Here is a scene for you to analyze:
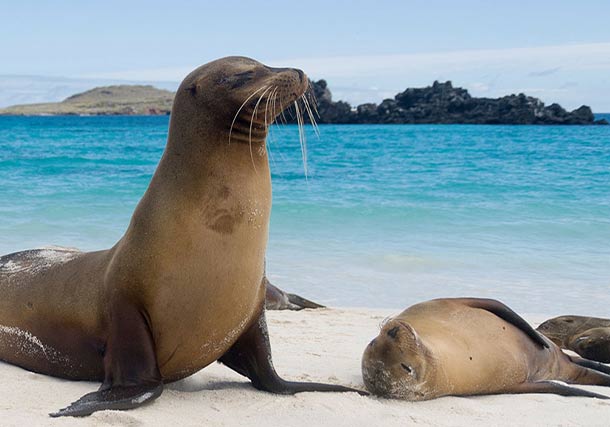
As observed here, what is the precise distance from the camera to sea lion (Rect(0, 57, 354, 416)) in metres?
3.42

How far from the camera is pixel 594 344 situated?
5484 mm

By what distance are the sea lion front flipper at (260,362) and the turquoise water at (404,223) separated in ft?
12.0

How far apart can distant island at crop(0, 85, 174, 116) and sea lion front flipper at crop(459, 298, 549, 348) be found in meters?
95.4

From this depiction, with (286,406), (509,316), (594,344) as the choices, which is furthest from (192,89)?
(594,344)

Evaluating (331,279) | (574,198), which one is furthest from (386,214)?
(331,279)

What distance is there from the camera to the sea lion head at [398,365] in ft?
13.0

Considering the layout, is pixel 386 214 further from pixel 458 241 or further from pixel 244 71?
pixel 244 71

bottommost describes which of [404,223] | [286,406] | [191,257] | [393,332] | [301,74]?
[404,223]

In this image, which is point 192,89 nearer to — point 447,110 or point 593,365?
point 593,365

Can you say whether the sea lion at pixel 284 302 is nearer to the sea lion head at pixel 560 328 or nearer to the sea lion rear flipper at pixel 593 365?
the sea lion head at pixel 560 328

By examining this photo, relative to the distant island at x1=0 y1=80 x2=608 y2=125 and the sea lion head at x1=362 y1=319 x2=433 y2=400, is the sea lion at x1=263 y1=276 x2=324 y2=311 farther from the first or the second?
the distant island at x1=0 y1=80 x2=608 y2=125

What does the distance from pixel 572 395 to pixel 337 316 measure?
8.24ft

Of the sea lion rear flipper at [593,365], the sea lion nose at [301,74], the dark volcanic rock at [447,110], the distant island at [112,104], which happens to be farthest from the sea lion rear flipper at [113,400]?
the distant island at [112,104]

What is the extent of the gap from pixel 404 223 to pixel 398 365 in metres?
9.03
